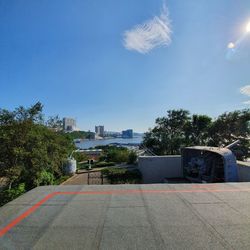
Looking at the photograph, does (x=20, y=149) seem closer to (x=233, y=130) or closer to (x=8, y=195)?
(x=8, y=195)

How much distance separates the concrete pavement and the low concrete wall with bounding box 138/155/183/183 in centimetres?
891

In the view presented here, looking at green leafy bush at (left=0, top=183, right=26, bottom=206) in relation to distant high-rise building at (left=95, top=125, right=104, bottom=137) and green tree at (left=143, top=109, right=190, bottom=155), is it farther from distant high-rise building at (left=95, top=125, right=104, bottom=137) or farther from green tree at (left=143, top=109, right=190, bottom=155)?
distant high-rise building at (left=95, top=125, right=104, bottom=137)

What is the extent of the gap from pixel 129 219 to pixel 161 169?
11.6 m

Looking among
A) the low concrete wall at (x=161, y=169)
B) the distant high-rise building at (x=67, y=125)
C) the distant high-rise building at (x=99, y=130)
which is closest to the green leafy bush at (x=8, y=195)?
the low concrete wall at (x=161, y=169)

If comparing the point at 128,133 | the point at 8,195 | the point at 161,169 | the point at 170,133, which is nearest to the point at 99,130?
the point at 128,133

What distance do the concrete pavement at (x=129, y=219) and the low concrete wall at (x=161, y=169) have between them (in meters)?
8.91

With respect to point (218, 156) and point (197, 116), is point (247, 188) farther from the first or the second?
point (197, 116)

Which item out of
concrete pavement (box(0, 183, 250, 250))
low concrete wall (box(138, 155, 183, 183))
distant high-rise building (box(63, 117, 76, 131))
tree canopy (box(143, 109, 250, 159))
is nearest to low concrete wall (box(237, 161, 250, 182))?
concrete pavement (box(0, 183, 250, 250))

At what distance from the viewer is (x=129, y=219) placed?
15.5ft

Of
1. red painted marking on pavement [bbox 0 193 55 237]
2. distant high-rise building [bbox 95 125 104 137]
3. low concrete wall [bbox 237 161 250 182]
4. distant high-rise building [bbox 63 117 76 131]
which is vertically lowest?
red painted marking on pavement [bbox 0 193 55 237]

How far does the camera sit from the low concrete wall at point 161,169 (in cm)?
1603

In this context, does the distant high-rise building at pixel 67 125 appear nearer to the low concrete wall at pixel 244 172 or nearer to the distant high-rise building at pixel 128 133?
the low concrete wall at pixel 244 172

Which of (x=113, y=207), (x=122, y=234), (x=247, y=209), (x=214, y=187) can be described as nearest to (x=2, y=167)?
(x=113, y=207)

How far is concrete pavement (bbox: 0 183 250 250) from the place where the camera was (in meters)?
3.75
